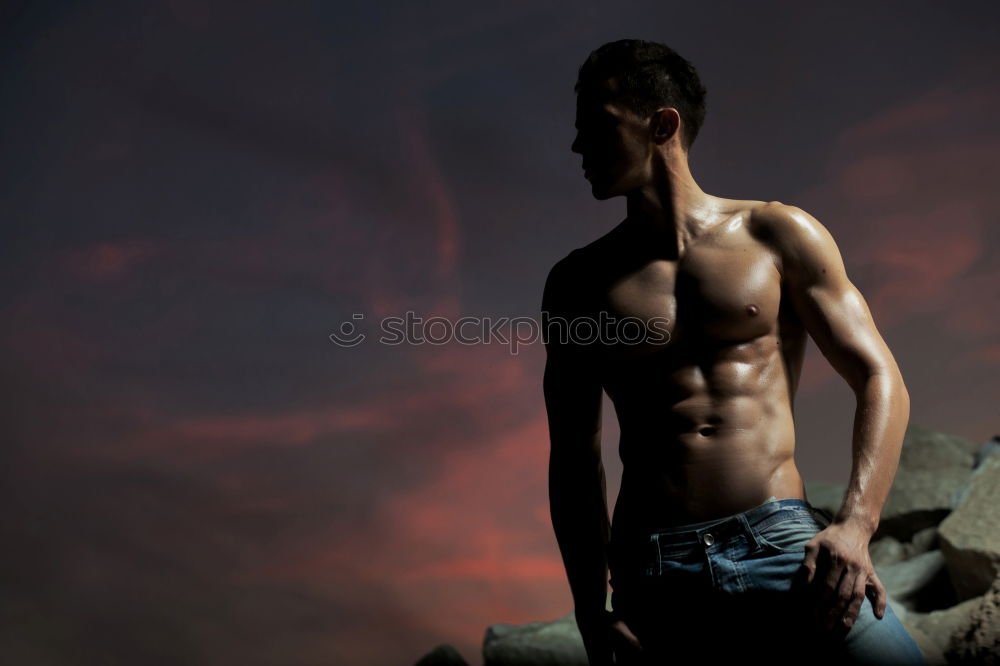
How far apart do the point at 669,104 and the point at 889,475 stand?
1.00 m

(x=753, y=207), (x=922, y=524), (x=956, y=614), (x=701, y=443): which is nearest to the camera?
(x=701, y=443)

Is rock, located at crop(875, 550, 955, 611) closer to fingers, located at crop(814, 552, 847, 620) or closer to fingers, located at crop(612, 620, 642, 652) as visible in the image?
fingers, located at crop(612, 620, 642, 652)

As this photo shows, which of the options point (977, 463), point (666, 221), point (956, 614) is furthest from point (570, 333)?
point (977, 463)

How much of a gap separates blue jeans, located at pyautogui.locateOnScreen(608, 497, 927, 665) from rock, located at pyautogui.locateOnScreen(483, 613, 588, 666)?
4.07 meters

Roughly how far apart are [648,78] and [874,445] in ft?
3.27

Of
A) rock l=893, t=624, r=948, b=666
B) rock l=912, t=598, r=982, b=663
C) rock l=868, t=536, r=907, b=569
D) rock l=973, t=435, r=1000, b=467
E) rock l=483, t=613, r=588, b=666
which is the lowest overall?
rock l=893, t=624, r=948, b=666

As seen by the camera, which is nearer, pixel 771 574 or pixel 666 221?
pixel 771 574

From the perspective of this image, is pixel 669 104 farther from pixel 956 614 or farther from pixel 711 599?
pixel 956 614

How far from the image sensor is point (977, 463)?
6.72m

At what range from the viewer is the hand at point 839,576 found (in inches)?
68.6

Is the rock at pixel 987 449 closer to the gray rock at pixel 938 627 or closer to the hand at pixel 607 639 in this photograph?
the gray rock at pixel 938 627

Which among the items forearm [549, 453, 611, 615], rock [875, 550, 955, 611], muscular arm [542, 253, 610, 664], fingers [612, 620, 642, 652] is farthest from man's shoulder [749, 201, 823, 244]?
rock [875, 550, 955, 611]

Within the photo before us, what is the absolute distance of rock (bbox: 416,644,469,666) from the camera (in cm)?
642

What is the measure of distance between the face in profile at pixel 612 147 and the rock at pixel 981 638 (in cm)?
266
